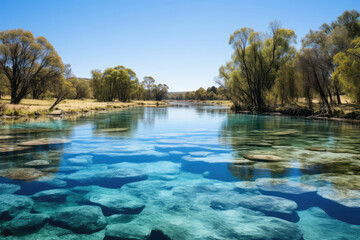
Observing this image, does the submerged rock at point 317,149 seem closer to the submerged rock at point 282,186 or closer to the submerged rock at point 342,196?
the submerged rock at point 282,186

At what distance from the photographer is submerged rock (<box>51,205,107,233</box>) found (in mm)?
3775

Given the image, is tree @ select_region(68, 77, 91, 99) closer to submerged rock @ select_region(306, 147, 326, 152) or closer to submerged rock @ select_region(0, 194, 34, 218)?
submerged rock @ select_region(306, 147, 326, 152)

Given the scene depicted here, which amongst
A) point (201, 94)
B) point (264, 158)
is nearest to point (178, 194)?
point (264, 158)

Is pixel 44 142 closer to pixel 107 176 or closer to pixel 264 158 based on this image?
pixel 107 176

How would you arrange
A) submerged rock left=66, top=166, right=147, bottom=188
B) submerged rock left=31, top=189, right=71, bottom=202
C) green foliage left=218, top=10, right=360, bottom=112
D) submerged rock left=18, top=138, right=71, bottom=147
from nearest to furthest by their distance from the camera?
submerged rock left=31, top=189, right=71, bottom=202 < submerged rock left=66, top=166, right=147, bottom=188 < submerged rock left=18, top=138, right=71, bottom=147 < green foliage left=218, top=10, right=360, bottom=112

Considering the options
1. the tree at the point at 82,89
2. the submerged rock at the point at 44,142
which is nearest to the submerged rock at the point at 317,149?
the submerged rock at the point at 44,142

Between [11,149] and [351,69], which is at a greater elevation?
[351,69]

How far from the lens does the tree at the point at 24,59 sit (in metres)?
34.3

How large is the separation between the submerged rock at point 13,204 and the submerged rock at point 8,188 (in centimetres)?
26

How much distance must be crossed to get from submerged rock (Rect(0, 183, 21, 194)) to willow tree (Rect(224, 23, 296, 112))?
33045 mm

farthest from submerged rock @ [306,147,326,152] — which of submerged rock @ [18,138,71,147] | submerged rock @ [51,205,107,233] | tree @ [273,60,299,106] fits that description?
Result: tree @ [273,60,299,106]

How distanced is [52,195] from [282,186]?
4.94 m

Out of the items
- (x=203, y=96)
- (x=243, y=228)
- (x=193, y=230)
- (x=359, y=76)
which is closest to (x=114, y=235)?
(x=193, y=230)

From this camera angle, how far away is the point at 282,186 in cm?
567
